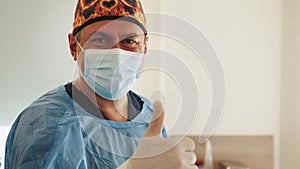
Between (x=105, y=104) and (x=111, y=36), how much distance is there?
0.56ft

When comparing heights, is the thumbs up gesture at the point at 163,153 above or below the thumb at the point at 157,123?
below

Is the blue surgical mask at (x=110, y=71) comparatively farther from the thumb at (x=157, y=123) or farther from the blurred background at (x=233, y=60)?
the blurred background at (x=233, y=60)

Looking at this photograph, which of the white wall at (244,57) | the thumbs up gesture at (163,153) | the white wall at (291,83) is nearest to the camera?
the thumbs up gesture at (163,153)

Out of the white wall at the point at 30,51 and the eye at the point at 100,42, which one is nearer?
the eye at the point at 100,42

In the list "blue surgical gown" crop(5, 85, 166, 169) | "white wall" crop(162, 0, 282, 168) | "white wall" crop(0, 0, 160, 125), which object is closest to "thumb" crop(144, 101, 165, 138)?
"blue surgical gown" crop(5, 85, 166, 169)

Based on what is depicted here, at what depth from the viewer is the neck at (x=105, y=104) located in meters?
0.80

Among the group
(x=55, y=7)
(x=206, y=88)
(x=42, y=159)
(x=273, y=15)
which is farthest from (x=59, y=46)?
(x=273, y=15)

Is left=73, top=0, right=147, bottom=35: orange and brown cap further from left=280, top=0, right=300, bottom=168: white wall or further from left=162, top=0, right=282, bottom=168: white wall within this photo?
left=280, top=0, right=300, bottom=168: white wall

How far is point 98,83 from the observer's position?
31.9 inches

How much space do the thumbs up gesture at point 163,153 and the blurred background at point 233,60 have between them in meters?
1.08

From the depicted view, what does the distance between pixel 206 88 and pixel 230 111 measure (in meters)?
0.22

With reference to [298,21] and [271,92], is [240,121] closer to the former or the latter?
[271,92]

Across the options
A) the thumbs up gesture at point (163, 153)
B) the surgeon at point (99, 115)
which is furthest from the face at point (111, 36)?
the thumbs up gesture at point (163, 153)

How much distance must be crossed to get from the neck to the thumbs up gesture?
0.22 metres
